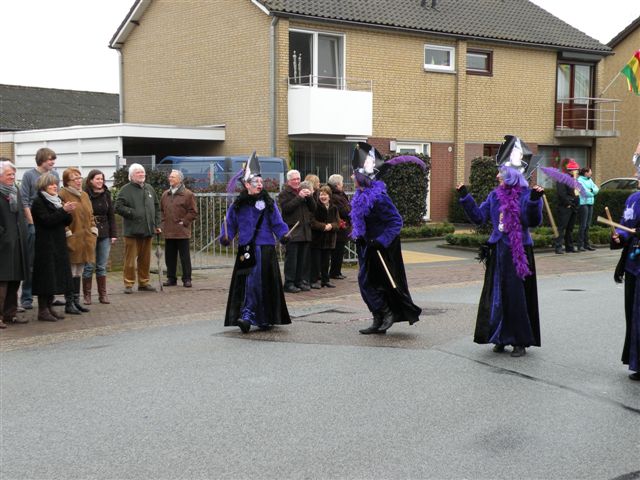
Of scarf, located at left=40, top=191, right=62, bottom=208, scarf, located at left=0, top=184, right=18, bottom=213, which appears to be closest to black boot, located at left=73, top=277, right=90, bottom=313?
scarf, located at left=40, top=191, right=62, bottom=208

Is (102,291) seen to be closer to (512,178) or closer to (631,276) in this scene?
(512,178)

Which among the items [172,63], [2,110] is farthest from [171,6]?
[2,110]

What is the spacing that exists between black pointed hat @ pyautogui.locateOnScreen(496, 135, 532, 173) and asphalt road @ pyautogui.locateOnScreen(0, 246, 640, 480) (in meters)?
1.87

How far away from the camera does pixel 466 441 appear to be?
18.5 feet

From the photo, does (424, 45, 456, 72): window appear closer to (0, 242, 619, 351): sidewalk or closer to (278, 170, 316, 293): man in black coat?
(0, 242, 619, 351): sidewalk

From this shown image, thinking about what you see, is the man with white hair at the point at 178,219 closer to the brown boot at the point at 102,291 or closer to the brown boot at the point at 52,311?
the brown boot at the point at 102,291

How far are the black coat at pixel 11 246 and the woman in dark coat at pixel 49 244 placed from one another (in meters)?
0.22

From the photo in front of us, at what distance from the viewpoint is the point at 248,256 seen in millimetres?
9750

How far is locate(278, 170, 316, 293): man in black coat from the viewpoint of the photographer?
43.9 ft

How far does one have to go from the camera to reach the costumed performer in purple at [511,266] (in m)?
8.29

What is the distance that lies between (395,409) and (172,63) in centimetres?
2529

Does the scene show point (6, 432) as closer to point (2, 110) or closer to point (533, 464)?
point (533, 464)

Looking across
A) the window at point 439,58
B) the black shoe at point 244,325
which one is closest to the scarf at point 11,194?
the black shoe at point 244,325

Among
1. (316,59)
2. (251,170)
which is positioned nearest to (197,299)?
(251,170)
